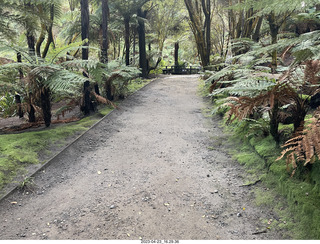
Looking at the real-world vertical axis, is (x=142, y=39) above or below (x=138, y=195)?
above

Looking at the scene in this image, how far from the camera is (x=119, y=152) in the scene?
14.0 feet

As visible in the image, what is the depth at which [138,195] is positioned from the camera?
291cm

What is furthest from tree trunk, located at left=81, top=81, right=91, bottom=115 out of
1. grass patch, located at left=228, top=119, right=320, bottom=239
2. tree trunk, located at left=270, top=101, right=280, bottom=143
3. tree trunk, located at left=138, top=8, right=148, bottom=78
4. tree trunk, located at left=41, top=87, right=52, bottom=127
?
tree trunk, located at left=138, top=8, right=148, bottom=78

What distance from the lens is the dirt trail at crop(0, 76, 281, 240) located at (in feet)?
7.61

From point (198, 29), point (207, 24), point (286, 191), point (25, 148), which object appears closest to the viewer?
point (286, 191)

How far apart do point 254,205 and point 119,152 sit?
7.94 ft

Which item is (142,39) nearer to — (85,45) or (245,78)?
(85,45)

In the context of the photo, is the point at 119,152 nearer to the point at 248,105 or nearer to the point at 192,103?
the point at 248,105

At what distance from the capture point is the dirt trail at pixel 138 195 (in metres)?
2.32

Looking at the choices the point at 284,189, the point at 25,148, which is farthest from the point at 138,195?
the point at 25,148

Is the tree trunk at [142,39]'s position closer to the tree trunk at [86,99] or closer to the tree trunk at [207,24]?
the tree trunk at [207,24]

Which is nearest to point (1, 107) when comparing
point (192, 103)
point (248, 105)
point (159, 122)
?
point (159, 122)

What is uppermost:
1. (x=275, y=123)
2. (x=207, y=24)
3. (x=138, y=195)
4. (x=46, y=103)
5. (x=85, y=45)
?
(x=207, y=24)

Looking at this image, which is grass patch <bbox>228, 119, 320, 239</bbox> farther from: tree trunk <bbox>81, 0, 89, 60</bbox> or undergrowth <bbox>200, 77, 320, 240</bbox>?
tree trunk <bbox>81, 0, 89, 60</bbox>
